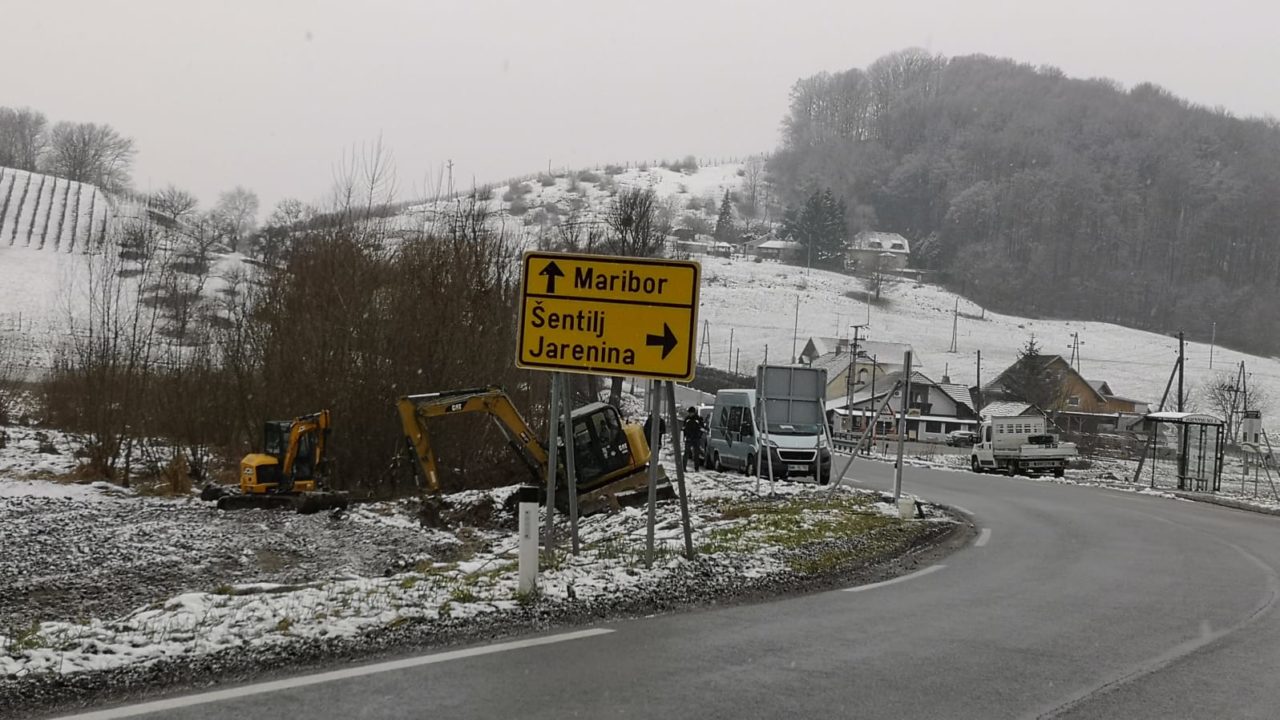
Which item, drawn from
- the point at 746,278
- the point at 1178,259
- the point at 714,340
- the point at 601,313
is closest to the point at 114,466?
the point at 601,313

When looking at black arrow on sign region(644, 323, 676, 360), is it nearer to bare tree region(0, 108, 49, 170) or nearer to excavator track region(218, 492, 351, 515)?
excavator track region(218, 492, 351, 515)

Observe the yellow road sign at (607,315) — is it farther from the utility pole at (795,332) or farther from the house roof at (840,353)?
the house roof at (840,353)

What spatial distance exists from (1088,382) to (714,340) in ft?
117

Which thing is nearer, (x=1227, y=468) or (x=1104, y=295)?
(x=1227, y=468)

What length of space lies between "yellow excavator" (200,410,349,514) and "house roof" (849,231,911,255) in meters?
142

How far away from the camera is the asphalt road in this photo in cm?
599

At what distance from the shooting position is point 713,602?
9633mm

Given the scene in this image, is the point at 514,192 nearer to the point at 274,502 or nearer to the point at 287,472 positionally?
the point at 287,472

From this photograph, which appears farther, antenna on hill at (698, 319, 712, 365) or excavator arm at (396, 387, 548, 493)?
antenna on hill at (698, 319, 712, 365)

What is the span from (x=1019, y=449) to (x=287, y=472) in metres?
32.1

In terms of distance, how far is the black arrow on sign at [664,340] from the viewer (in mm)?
10977

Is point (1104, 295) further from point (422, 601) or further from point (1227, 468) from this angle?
point (422, 601)

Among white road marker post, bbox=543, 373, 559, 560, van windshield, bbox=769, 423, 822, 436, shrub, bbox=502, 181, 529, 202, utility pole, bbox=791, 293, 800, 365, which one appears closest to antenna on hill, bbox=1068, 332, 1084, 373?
utility pole, bbox=791, 293, 800, 365

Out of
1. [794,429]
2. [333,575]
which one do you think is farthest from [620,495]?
[794,429]
